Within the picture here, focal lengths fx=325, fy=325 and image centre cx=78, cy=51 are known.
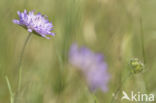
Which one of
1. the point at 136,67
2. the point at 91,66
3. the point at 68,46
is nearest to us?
the point at 136,67

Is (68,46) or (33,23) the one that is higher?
(33,23)

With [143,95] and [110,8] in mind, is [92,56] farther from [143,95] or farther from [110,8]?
[110,8]

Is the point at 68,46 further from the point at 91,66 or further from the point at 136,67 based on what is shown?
the point at 136,67

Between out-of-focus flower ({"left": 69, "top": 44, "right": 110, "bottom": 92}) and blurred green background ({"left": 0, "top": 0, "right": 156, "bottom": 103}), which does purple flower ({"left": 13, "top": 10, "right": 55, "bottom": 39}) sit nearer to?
blurred green background ({"left": 0, "top": 0, "right": 156, "bottom": 103})

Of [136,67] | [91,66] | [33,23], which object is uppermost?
[33,23]

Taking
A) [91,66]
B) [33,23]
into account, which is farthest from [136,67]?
[91,66]

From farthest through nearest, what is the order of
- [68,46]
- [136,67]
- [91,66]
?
[91,66]
[68,46]
[136,67]

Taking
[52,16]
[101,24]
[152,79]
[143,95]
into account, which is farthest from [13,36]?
[143,95]
